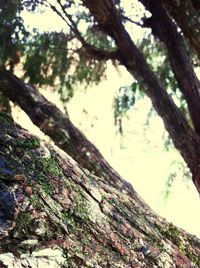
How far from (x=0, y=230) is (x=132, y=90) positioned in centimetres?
489

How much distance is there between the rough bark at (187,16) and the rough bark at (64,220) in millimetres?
2894

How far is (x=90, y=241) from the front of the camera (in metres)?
1.59

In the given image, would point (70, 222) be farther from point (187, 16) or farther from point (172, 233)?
point (187, 16)

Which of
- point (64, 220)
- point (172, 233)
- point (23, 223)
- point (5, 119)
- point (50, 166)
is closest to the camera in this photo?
point (23, 223)

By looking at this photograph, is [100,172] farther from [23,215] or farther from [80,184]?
[23,215]

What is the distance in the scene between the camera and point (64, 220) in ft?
5.19

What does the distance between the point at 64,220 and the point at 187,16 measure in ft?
10.9

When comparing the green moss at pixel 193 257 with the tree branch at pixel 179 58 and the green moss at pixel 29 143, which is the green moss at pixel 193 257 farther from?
the tree branch at pixel 179 58

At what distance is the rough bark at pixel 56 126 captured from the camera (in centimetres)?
494

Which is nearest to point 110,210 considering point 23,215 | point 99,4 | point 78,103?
point 23,215

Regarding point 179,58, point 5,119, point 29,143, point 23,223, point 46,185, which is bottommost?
point 23,223

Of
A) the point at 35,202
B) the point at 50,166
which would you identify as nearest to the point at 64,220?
the point at 35,202

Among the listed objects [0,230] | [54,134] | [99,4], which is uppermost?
[99,4]

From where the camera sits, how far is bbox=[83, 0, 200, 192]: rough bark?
4.50 m
